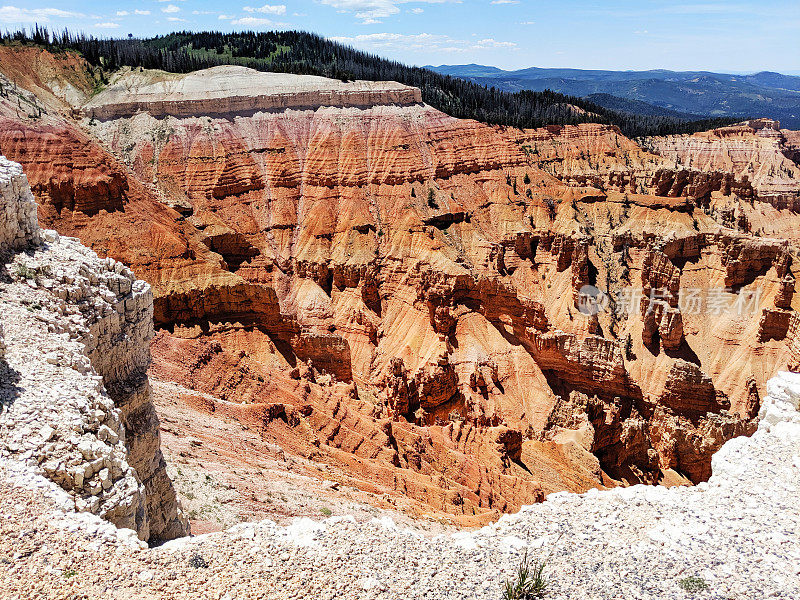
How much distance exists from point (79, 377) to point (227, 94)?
60496 millimetres

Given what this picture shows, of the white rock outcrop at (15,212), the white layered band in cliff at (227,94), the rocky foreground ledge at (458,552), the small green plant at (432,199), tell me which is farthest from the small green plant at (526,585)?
the white layered band in cliff at (227,94)

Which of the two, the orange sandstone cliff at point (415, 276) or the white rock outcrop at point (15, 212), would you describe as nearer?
the white rock outcrop at point (15, 212)

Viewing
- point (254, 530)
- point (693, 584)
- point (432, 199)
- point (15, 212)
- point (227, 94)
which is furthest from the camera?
point (227, 94)

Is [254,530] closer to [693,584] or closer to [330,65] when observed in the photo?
[693,584]

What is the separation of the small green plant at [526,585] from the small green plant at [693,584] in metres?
2.61

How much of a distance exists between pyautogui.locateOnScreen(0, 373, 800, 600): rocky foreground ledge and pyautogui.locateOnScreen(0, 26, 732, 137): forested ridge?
2649 inches

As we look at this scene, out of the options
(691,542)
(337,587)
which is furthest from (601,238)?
(337,587)

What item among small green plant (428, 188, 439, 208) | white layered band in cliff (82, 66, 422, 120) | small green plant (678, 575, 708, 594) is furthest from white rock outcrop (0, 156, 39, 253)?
white layered band in cliff (82, 66, 422, 120)

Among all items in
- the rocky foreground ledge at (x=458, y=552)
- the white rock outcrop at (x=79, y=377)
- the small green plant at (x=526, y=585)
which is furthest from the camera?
the white rock outcrop at (x=79, y=377)

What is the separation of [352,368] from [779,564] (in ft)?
125

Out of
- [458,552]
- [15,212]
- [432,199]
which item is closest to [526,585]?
[458,552]

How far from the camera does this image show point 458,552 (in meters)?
12.4

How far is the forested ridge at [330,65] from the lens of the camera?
7906cm

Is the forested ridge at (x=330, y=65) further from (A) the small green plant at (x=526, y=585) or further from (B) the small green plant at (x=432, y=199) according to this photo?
(A) the small green plant at (x=526, y=585)
